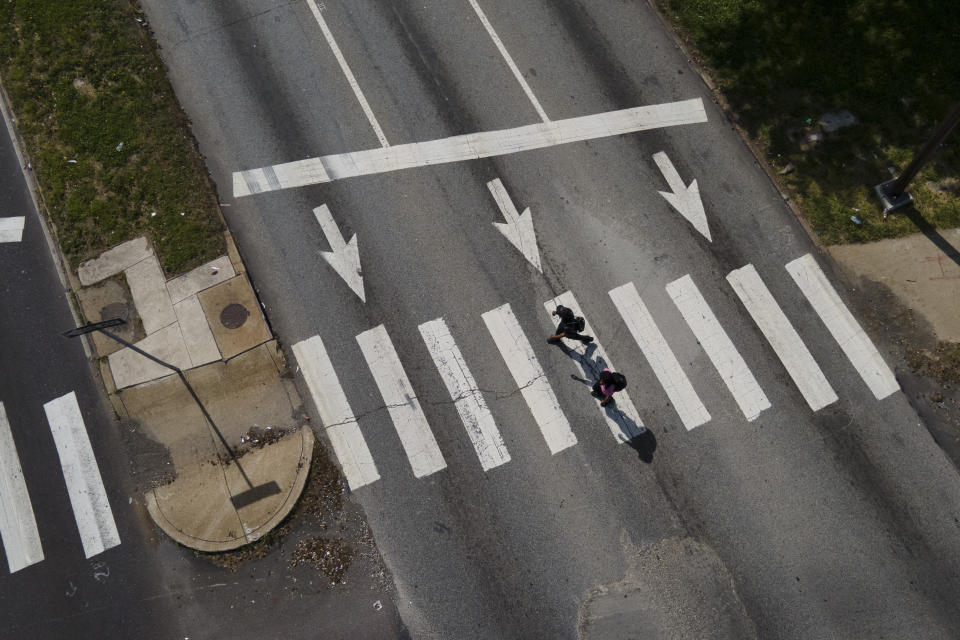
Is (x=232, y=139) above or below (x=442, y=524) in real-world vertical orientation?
above

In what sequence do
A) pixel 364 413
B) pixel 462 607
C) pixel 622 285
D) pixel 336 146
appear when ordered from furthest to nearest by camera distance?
pixel 336 146 < pixel 622 285 < pixel 364 413 < pixel 462 607

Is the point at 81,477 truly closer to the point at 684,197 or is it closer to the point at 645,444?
the point at 645,444

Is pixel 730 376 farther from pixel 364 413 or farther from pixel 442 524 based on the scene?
pixel 364 413

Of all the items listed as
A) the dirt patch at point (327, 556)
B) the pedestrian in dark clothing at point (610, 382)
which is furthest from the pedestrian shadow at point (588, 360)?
the dirt patch at point (327, 556)

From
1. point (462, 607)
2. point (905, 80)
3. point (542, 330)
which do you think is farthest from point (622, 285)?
point (905, 80)

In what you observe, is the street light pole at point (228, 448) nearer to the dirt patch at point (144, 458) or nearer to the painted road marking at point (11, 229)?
the dirt patch at point (144, 458)

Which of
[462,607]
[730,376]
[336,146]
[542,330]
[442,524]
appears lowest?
[462,607]
